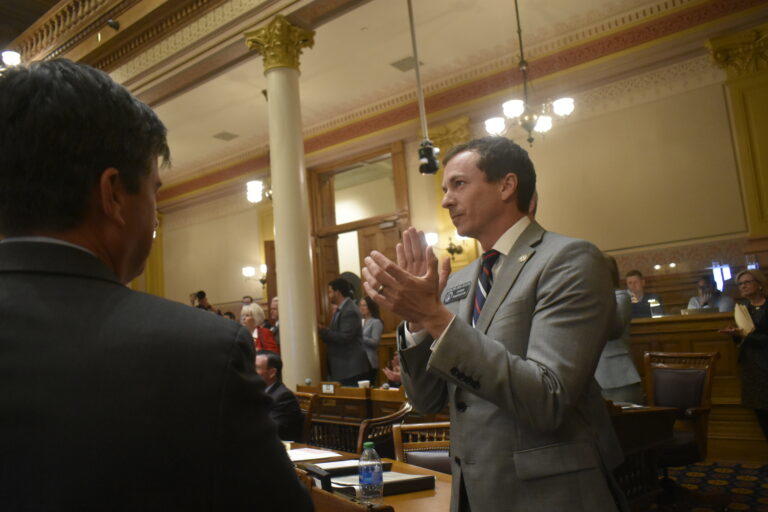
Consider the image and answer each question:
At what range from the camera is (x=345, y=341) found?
5.57m

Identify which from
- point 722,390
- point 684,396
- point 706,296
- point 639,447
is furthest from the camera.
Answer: point 706,296

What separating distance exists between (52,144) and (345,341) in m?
5.00

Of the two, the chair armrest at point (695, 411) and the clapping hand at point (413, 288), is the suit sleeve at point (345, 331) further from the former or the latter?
the clapping hand at point (413, 288)

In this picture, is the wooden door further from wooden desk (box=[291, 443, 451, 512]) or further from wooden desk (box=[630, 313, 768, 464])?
wooden desk (box=[291, 443, 451, 512])

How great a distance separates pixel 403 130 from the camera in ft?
30.2

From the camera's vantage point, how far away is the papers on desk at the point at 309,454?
228 cm

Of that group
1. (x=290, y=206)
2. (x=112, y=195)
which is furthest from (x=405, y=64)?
(x=112, y=195)

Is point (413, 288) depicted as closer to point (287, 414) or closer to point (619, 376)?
point (287, 414)

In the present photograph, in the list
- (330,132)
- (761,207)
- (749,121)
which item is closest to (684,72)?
(749,121)

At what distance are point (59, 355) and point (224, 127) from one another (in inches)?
397

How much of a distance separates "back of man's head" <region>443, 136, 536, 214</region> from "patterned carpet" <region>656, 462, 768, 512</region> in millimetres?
2951

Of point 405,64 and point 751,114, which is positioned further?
point 405,64

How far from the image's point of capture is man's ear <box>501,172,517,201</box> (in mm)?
1496

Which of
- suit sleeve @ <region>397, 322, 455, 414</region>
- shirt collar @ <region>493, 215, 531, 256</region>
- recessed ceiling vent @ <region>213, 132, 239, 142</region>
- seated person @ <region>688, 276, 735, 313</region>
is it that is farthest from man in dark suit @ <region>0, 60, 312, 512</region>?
recessed ceiling vent @ <region>213, 132, 239, 142</region>
